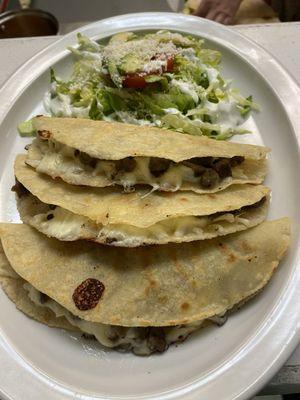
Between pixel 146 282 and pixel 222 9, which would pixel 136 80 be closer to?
pixel 146 282

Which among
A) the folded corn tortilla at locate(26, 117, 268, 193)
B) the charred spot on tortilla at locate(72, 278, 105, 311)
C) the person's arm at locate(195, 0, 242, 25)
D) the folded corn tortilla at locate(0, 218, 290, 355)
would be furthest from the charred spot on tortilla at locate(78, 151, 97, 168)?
the person's arm at locate(195, 0, 242, 25)

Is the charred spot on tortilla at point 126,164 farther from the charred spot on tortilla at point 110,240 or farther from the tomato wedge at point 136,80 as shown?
the tomato wedge at point 136,80

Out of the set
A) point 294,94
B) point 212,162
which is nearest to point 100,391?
point 212,162

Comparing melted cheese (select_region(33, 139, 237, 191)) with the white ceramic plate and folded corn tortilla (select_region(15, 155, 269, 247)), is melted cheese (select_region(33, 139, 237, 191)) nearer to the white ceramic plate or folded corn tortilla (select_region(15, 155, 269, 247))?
folded corn tortilla (select_region(15, 155, 269, 247))

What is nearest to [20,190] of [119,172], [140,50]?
[119,172]

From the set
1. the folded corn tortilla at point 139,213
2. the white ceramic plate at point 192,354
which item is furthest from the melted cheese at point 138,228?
the white ceramic plate at point 192,354

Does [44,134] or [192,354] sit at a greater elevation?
[44,134]
